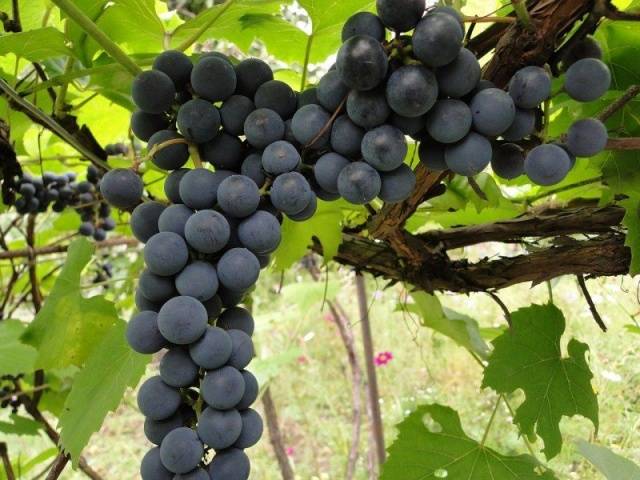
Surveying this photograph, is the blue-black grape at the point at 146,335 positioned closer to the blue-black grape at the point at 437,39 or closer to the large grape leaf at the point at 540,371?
the blue-black grape at the point at 437,39

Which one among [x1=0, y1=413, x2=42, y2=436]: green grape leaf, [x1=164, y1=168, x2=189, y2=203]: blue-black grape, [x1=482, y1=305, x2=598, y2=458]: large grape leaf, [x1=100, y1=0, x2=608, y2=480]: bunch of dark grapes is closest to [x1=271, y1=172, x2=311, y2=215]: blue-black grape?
[x1=100, y1=0, x2=608, y2=480]: bunch of dark grapes

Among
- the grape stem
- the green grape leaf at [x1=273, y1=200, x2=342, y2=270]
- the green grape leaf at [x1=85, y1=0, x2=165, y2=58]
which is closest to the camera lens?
the grape stem

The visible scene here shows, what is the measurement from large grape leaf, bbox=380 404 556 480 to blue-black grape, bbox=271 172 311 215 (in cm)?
55

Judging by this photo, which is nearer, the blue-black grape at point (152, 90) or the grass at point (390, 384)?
the blue-black grape at point (152, 90)

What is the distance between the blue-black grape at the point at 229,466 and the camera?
1.51 feet

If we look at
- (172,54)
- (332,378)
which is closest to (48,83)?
(172,54)

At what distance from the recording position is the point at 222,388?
1.50 feet

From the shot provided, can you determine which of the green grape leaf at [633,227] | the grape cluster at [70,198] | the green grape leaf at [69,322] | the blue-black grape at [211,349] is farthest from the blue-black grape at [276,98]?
the grape cluster at [70,198]

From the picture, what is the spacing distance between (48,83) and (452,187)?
0.57 meters

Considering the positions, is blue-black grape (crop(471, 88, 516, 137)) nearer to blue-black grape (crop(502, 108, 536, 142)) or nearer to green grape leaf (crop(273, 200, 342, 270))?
blue-black grape (crop(502, 108, 536, 142))

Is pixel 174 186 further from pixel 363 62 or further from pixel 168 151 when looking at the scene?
pixel 363 62

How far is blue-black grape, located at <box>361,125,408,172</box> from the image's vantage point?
17.6 inches

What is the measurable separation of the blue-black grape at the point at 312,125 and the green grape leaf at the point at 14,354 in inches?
29.9

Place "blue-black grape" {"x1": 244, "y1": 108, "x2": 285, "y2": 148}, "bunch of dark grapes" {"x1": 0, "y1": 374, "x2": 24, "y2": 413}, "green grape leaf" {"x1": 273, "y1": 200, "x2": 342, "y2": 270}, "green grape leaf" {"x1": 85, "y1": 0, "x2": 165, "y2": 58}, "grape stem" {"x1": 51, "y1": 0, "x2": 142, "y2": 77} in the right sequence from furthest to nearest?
1. "bunch of dark grapes" {"x1": 0, "y1": 374, "x2": 24, "y2": 413}
2. "green grape leaf" {"x1": 273, "y1": 200, "x2": 342, "y2": 270}
3. "green grape leaf" {"x1": 85, "y1": 0, "x2": 165, "y2": 58}
4. "grape stem" {"x1": 51, "y1": 0, "x2": 142, "y2": 77}
5. "blue-black grape" {"x1": 244, "y1": 108, "x2": 285, "y2": 148}
